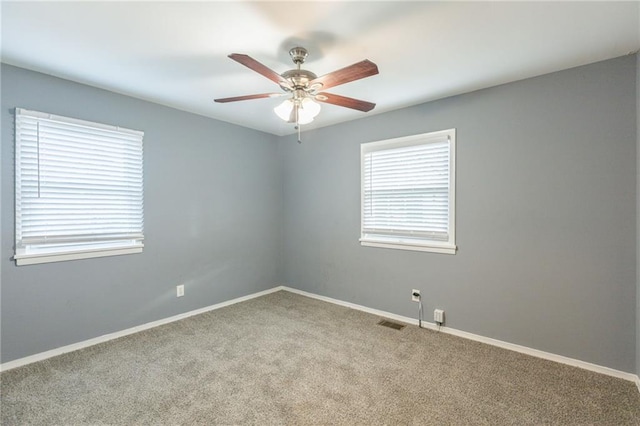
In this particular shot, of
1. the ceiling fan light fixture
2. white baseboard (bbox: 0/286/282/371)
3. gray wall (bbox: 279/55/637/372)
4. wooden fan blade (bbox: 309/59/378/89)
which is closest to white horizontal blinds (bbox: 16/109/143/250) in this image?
white baseboard (bbox: 0/286/282/371)

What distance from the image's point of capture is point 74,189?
8.53 ft

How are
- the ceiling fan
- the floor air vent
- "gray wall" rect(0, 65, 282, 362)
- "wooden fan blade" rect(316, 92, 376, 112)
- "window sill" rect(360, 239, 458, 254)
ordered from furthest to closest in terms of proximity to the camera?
the floor air vent, "window sill" rect(360, 239, 458, 254), "gray wall" rect(0, 65, 282, 362), "wooden fan blade" rect(316, 92, 376, 112), the ceiling fan

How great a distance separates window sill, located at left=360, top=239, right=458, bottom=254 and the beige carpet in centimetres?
85

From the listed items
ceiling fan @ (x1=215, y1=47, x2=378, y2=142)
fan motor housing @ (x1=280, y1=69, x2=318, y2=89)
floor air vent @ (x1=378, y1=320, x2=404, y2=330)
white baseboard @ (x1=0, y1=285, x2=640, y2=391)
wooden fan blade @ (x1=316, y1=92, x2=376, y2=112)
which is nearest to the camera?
ceiling fan @ (x1=215, y1=47, x2=378, y2=142)

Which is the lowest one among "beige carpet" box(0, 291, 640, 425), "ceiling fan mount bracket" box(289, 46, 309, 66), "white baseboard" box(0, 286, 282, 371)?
"beige carpet" box(0, 291, 640, 425)

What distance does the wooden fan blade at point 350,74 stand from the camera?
1.62 meters

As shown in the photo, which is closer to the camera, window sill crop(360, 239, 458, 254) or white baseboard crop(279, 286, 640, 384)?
white baseboard crop(279, 286, 640, 384)

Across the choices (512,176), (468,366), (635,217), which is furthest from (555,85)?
(468,366)

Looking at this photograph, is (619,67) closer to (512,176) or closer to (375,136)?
A: (512,176)

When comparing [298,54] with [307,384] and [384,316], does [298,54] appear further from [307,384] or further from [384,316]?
[384,316]

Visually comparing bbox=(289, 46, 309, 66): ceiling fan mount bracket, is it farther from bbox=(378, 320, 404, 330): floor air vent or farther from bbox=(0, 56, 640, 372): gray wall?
bbox=(378, 320, 404, 330): floor air vent

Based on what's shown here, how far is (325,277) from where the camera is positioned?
4.04 metres

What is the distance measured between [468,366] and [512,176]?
1.69 metres

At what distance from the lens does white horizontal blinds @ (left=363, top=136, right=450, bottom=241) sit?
3.04 m
